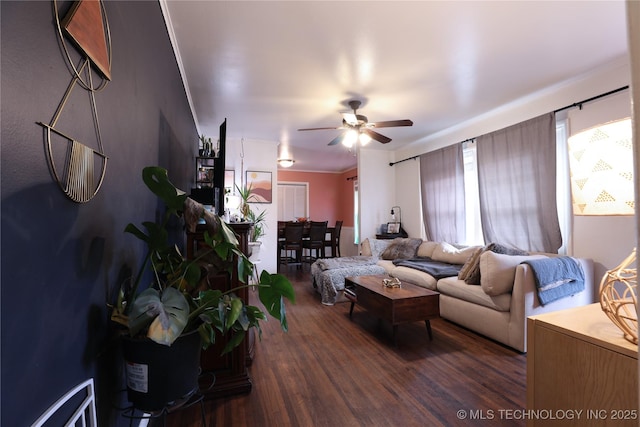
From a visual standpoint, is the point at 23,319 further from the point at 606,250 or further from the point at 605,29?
the point at 606,250

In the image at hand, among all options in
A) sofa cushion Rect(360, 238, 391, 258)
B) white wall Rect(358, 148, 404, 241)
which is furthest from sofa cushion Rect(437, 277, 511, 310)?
white wall Rect(358, 148, 404, 241)

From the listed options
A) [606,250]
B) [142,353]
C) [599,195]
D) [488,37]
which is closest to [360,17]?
[488,37]

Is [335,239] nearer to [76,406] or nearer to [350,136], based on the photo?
[350,136]

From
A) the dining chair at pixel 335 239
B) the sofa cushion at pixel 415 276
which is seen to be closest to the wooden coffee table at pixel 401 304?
the sofa cushion at pixel 415 276

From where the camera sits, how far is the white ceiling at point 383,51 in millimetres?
1922

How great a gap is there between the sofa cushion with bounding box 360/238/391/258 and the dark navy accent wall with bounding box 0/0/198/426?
3.95 metres

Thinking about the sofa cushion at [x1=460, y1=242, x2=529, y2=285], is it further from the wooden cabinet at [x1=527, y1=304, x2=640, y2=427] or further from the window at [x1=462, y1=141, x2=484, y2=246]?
the wooden cabinet at [x1=527, y1=304, x2=640, y2=427]

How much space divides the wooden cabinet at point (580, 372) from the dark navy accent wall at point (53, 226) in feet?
4.98

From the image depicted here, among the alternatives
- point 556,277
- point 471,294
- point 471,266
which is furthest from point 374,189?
point 556,277

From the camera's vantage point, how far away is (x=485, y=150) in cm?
378

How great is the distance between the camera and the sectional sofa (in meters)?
2.40

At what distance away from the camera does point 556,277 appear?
2467 mm

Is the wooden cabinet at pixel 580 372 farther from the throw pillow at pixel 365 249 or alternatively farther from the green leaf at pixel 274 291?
the throw pillow at pixel 365 249

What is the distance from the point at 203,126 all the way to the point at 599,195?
4.66 metres
